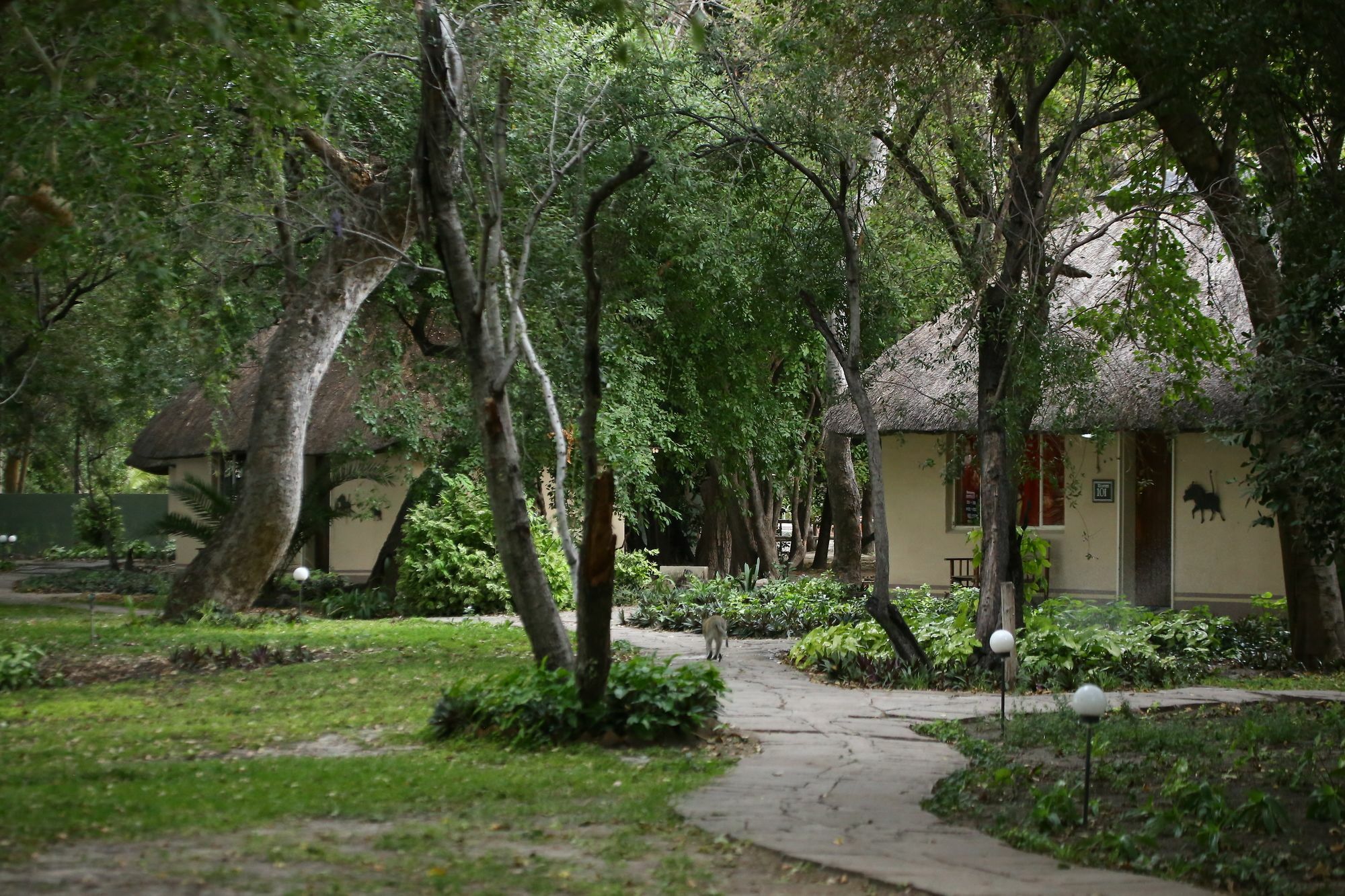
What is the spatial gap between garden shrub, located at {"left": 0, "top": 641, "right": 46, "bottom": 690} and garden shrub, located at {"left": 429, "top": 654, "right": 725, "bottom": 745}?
4.34 meters

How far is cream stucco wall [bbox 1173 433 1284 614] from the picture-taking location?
1570cm

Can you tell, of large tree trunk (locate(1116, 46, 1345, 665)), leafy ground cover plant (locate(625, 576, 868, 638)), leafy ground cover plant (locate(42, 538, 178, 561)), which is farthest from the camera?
leafy ground cover plant (locate(42, 538, 178, 561))

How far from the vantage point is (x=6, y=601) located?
19750 mm

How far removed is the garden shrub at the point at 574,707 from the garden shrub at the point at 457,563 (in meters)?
9.06

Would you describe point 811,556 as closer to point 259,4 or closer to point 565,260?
point 565,260

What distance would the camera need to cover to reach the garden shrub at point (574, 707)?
778cm

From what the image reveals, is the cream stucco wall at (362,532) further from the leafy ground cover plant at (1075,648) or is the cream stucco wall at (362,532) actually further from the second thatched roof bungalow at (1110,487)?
the leafy ground cover plant at (1075,648)

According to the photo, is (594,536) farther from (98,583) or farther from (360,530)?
(98,583)

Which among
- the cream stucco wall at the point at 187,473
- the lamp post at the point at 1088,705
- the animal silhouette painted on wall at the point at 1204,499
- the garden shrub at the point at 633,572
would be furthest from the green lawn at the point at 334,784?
the cream stucco wall at the point at 187,473

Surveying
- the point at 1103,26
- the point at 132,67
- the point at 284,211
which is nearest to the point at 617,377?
the point at 284,211

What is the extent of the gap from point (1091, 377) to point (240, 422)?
17726mm

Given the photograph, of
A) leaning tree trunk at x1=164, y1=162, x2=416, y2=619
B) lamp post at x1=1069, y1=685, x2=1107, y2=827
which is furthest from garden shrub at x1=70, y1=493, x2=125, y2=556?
lamp post at x1=1069, y1=685, x2=1107, y2=827

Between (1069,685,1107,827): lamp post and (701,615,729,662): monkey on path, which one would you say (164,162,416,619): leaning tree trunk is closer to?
(701,615,729,662): monkey on path

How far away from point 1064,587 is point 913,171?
7.76 metres
